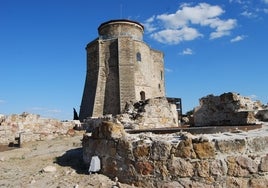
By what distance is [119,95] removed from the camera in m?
28.0

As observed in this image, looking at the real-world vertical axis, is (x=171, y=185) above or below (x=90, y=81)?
below

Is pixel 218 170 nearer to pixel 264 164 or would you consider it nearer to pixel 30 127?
pixel 264 164

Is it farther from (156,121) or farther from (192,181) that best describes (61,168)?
(156,121)

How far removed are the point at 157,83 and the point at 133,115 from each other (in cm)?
2327

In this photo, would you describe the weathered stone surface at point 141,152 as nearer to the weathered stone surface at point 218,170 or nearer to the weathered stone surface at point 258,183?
the weathered stone surface at point 218,170

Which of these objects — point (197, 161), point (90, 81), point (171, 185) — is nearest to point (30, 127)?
point (171, 185)

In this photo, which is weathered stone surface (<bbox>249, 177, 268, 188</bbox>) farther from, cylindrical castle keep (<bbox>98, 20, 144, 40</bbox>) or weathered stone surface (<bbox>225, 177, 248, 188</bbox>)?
cylindrical castle keep (<bbox>98, 20, 144, 40</bbox>)

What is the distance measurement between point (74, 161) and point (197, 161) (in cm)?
304

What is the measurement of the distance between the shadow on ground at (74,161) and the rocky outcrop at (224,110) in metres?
3.36

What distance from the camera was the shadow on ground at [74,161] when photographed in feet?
19.3

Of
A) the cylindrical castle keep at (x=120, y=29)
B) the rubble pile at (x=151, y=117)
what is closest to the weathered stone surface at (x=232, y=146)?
the rubble pile at (x=151, y=117)

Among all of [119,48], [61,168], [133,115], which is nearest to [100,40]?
[119,48]

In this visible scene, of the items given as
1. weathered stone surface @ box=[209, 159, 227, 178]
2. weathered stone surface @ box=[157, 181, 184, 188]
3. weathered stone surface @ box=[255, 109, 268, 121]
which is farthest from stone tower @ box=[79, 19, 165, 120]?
weathered stone surface @ box=[209, 159, 227, 178]

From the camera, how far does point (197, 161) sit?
14.5 feet
